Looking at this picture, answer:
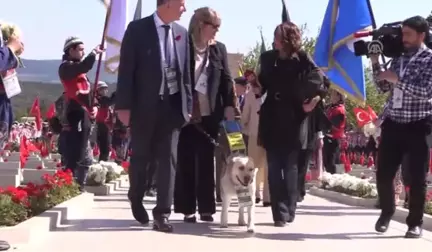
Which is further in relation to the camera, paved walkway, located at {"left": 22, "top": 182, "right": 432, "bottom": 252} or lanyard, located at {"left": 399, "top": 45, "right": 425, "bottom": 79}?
lanyard, located at {"left": 399, "top": 45, "right": 425, "bottom": 79}

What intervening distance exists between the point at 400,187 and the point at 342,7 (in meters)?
2.96

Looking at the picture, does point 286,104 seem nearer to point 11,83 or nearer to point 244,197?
point 244,197

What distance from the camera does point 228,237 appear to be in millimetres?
6754

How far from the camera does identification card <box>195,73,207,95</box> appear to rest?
772 centimetres

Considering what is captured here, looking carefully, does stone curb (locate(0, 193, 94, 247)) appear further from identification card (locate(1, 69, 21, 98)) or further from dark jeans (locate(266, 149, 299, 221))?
dark jeans (locate(266, 149, 299, 221))

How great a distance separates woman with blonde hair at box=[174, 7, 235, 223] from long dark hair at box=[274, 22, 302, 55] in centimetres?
58

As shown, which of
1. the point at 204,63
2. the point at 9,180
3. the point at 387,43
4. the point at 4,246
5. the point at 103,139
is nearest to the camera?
the point at 4,246

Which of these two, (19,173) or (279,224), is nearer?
(279,224)

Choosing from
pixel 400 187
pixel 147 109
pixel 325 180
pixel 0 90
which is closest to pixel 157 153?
pixel 147 109

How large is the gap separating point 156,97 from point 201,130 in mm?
922

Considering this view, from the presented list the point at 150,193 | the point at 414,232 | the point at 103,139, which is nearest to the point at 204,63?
the point at 414,232

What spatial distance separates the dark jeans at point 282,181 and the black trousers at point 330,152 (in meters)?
7.84

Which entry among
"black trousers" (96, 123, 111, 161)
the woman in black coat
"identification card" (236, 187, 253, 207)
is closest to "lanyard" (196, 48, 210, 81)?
the woman in black coat

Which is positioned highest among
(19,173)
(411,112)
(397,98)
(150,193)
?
(397,98)
